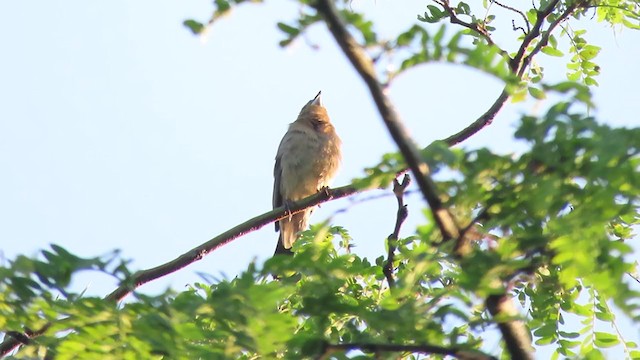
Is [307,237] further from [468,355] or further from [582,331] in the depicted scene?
[468,355]

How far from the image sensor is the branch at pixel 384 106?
153 cm

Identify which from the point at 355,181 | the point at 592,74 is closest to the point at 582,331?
the point at 355,181

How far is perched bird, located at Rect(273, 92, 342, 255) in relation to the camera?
26.9 ft

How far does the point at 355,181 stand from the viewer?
189 cm

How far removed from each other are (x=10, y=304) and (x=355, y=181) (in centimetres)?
67

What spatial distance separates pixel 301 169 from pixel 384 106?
6.68 metres

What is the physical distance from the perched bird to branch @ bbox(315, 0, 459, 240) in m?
6.39

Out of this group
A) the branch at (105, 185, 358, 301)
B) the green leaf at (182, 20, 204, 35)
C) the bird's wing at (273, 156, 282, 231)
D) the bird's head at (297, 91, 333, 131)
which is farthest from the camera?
the bird's head at (297, 91, 333, 131)

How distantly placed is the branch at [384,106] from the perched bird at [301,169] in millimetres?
6387

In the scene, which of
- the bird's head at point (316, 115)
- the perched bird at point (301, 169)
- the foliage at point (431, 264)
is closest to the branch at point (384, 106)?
the foliage at point (431, 264)

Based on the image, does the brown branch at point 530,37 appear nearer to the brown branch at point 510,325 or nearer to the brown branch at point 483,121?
the brown branch at point 483,121

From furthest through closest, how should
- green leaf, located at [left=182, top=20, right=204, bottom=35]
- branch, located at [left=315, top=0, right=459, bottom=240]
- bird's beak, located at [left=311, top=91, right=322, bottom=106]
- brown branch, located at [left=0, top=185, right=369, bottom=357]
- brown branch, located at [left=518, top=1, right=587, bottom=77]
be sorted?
1. bird's beak, located at [left=311, top=91, right=322, bottom=106]
2. brown branch, located at [left=518, top=1, right=587, bottom=77]
3. brown branch, located at [left=0, top=185, right=369, bottom=357]
4. green leaf, located at [left=182, top=20, right=204, bottom=35]
5. branch, located at [left=315, top=0, right=459, bottom=240]

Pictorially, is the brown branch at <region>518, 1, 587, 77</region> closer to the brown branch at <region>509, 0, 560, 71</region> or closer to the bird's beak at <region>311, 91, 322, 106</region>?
the brown branch at <region>509, 0, 560, 71</region>

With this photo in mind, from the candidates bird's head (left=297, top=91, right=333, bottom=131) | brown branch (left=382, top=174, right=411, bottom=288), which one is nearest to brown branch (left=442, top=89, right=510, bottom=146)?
brown branch (left=382, top=174, right=411, bottom=288)
